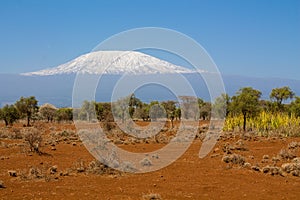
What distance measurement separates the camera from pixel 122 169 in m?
14.5

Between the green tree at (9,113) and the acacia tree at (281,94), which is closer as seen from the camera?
the acacia tree at (281,94)

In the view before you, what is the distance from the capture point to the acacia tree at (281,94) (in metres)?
41.4

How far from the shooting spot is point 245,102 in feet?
103

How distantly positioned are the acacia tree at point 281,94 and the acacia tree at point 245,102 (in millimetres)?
9525

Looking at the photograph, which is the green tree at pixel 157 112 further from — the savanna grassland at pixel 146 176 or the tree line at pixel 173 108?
the savanna grassland at pixel 146 176

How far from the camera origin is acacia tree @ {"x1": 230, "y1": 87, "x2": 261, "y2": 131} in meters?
31.5

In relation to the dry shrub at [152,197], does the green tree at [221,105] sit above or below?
above

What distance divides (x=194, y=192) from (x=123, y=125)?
80.5 feet

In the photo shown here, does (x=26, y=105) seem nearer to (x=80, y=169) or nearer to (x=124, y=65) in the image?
(x=124, y=65)

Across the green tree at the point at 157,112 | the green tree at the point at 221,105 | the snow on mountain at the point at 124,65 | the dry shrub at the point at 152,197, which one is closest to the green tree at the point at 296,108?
the green tree at the point at 221,105

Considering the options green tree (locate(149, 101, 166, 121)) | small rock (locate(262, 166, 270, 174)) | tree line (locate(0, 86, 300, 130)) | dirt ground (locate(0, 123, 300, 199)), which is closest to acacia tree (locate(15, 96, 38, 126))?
tree line (locate(0, 86, 300, 130))

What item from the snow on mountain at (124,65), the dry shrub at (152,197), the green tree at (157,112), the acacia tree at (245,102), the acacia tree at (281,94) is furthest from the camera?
the green tree at (157,112)

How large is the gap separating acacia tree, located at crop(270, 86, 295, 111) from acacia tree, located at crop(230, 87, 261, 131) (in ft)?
31.2

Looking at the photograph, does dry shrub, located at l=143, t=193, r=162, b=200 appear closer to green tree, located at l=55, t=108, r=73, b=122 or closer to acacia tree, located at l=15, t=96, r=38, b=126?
acacia tree, located at l=15, t=96, r=38, b=126
